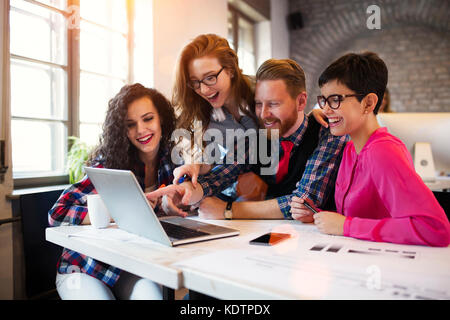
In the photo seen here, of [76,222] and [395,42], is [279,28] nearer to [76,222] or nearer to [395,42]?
[395,42]

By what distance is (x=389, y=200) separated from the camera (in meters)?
0.94

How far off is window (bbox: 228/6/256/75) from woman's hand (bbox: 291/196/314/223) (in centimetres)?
357

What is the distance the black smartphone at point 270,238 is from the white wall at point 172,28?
1953 millimetres

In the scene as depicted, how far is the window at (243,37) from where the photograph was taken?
4.45m

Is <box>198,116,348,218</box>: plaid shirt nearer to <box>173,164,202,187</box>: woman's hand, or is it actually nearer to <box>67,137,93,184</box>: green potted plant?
<box>173,164,202,187</box>: woman's hand

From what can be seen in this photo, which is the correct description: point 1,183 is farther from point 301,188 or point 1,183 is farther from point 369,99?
point 369,99

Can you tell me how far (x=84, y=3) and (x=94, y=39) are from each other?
0.25 m

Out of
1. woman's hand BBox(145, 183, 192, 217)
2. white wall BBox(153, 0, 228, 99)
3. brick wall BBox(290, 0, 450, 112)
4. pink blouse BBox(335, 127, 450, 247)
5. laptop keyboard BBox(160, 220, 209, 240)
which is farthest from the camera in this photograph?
brick wall BBox(290, 0, 450, 112)

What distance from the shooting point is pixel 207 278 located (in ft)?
2.27

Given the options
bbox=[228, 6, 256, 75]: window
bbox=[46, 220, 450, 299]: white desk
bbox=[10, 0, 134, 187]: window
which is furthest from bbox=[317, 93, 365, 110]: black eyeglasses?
bbox=[228, 6, 256, 75]: window

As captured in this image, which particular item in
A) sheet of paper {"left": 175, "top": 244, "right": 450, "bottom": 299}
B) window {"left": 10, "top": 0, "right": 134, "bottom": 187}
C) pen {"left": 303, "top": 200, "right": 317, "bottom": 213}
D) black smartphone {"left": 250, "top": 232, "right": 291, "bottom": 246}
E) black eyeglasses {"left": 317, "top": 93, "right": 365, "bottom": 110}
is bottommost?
sheet of paper {"left": 175, "top": 244, "right": 450, "bottom": 299}

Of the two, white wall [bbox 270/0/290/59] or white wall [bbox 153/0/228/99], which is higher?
white wall [bbox 270/0/290/59]

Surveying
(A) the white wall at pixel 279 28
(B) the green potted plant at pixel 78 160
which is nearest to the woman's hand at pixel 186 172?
(B) the green potted plant at pixel 78 160

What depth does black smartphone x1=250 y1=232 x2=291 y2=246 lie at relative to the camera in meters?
0.93
